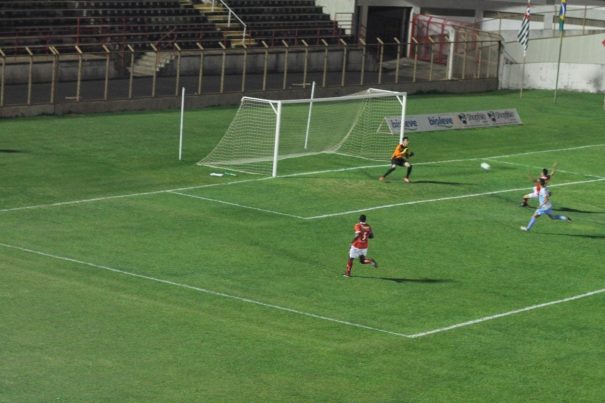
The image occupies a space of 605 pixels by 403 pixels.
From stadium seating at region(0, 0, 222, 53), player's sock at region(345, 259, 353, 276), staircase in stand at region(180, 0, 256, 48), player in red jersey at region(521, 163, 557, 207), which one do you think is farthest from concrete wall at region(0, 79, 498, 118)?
player's sock at region(345, 259, 353, 276)

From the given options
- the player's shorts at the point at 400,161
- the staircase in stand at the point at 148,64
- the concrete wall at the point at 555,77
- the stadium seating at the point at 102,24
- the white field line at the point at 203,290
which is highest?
the stadium seating at the point at 102,24

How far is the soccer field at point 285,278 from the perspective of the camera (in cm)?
2248

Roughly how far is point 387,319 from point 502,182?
61.9ft

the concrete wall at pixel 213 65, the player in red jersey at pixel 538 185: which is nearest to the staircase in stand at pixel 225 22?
the concrete wall at pixel 213 65

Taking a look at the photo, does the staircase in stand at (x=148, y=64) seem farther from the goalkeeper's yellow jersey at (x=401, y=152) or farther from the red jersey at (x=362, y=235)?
the red jersey at (x=362, y=235)

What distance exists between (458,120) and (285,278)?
2780cm

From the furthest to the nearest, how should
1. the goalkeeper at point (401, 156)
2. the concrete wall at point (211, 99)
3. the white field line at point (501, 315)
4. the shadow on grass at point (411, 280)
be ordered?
the concrete wall at point (211, 99)
the goalkeeper at point (401, 156)
the shadow on grass at point (411, 280)
the white field line at point (501, 315)

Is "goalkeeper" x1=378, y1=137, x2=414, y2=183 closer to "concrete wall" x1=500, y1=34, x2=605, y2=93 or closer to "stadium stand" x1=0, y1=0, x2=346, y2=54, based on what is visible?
"stadium stand" x1=0, y1=0, x2=346, y2=54

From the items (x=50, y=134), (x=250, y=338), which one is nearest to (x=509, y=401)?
(x=250, y=338)

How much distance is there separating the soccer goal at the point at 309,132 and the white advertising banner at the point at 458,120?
801 millimetres

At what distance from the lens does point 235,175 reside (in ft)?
142

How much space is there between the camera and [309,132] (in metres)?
49.8

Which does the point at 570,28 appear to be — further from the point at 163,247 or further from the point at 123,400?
the point at 123,400

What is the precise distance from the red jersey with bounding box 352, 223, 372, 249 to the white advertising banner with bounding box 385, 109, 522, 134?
2239 cm
